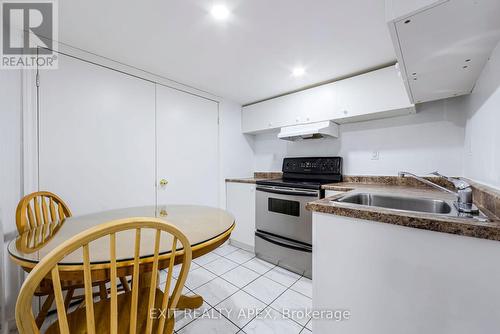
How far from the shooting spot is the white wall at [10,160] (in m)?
1.38

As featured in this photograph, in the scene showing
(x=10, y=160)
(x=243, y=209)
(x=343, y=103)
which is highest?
(x=343, y=103)

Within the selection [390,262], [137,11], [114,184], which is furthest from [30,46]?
[390,262]

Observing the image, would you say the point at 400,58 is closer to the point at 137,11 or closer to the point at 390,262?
the point at 390,262

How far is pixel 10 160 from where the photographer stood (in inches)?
55.9

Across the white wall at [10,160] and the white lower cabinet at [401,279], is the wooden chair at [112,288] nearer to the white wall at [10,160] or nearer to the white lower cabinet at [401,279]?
the white lower cabinet at [401,279]

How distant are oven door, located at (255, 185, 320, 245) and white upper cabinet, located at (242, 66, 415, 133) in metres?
0.92

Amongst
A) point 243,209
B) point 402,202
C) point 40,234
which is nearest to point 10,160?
point 40,234

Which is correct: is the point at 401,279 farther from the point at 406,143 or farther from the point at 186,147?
the point at 186,147

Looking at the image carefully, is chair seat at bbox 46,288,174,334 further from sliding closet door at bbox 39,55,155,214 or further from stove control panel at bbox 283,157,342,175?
stove control panel at bbox 283,157,342,175

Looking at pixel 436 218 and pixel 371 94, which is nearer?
pixel 436 218

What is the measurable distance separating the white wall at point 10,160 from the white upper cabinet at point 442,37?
2342 mm

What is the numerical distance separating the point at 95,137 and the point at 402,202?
8.67 feet

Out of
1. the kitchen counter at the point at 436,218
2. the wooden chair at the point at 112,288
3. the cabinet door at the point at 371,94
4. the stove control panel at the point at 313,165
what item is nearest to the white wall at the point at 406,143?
the stove control panel at the point at 313,165

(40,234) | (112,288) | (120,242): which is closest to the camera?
(112,288)
